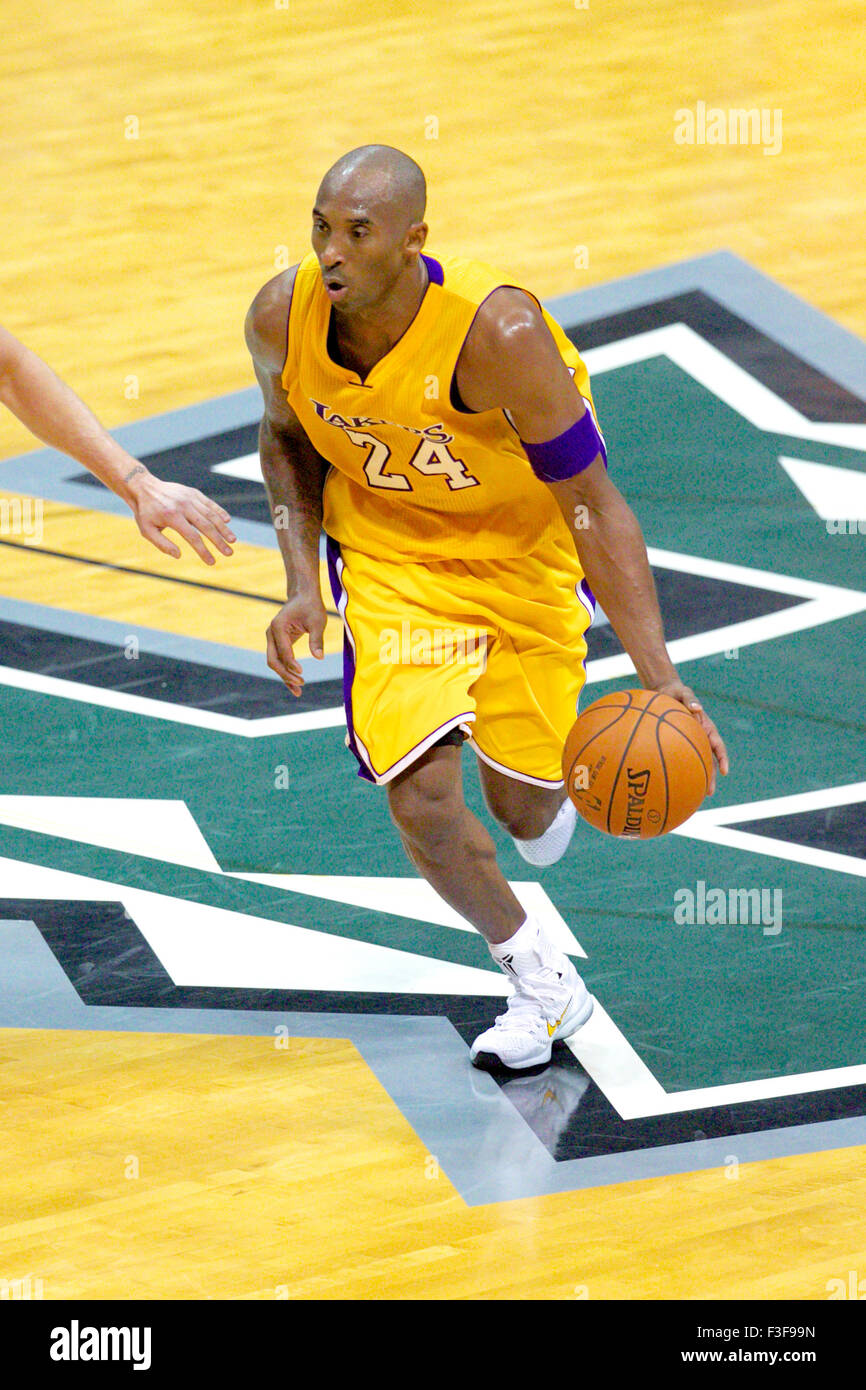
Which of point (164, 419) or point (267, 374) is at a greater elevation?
point (267, 374)

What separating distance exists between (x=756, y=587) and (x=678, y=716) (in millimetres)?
2794

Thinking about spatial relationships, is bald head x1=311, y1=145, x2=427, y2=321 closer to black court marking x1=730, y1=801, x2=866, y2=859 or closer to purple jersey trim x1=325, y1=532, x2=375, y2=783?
purple jersey trim x1=325, y1=532, x2=375, y2=783

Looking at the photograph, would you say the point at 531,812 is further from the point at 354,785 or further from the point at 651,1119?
the point at 354,785

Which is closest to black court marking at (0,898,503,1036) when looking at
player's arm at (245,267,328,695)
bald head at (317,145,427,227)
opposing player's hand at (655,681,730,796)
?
player's arm at (245,267,328,695)

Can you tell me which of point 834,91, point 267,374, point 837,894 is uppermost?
point 267,374

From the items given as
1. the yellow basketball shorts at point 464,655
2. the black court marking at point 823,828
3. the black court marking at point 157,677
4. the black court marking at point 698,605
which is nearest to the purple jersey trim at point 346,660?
the yellow basketball shorts at point 464,655

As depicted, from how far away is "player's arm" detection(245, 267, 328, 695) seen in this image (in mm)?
4477

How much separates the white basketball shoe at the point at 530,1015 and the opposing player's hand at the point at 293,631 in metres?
0.76

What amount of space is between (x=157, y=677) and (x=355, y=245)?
2650 mm

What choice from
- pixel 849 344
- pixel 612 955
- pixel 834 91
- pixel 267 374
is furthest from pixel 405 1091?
pixel 834 91

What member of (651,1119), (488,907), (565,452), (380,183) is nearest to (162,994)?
(488,907)

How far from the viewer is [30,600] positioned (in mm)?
7023

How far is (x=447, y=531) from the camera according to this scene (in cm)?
453

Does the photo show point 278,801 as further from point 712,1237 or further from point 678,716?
point 712,1237
